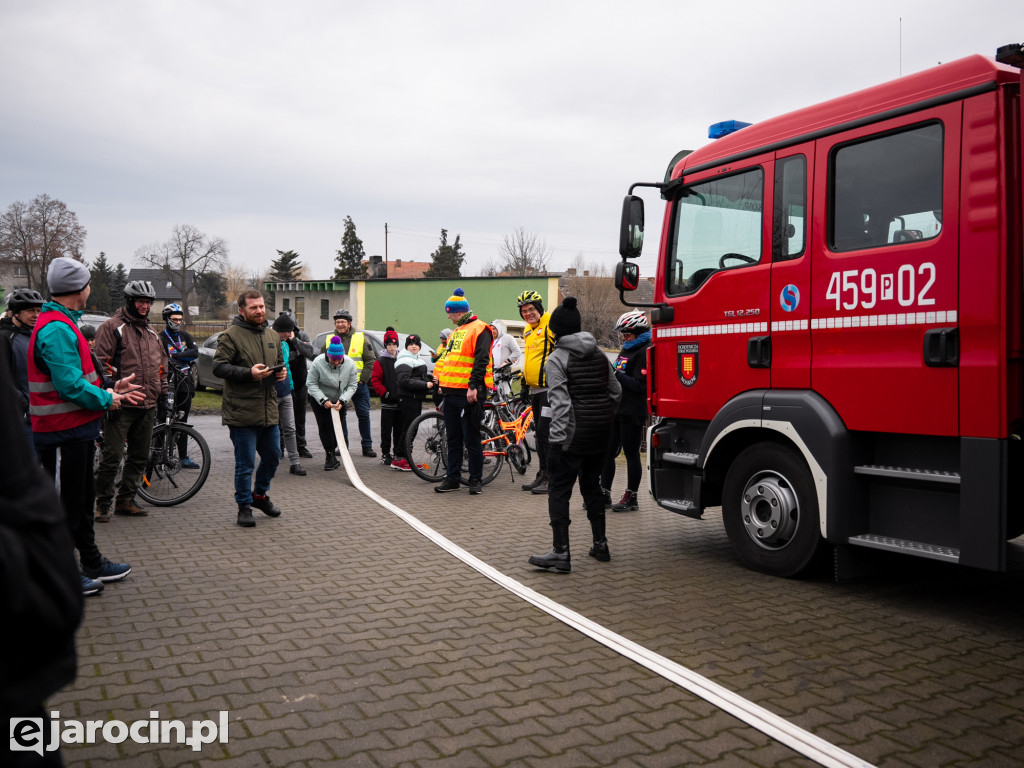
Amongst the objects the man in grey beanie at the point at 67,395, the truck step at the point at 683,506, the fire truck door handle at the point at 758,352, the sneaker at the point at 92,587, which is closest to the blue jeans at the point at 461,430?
the truck step at the point at 683,506

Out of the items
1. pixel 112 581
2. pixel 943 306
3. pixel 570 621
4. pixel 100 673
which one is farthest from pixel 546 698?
pixel 112 581

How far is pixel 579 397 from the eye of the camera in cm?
631

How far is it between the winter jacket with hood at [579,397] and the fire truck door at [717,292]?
0.71 m

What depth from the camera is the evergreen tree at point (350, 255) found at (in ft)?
258

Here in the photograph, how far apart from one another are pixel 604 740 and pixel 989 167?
359 cm

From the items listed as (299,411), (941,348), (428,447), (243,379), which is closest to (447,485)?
(428,447)

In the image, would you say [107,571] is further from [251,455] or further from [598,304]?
[598,304]

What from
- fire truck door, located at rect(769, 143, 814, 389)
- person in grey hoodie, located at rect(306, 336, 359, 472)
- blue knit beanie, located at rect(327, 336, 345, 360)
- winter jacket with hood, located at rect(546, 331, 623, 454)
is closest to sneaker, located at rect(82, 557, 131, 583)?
winter jacket with hood, located at rect(546, 331, 623, 454)

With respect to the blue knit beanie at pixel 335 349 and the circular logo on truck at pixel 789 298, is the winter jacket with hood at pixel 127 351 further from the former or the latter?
the circular logo on truck at pixel 789 298

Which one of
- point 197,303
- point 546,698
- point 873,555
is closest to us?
point 546,698

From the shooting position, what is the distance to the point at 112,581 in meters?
5.84

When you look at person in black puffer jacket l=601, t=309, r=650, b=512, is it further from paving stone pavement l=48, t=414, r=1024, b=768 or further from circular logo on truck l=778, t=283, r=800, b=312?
circular logo on truck l=778, t=283, r=800, b=312

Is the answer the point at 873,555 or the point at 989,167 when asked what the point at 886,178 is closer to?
the point at 989,167

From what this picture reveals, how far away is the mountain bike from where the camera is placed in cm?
866
